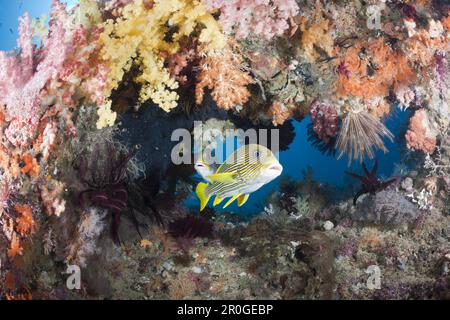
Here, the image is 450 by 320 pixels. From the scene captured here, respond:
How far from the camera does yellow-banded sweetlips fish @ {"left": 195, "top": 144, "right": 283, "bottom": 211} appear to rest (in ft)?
9.18

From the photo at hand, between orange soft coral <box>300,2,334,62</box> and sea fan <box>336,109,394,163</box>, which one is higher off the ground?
orange soft coral <box>300,2,334,62</box>

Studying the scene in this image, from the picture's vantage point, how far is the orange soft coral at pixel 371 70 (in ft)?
15.7

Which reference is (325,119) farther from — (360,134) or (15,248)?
(15,248)

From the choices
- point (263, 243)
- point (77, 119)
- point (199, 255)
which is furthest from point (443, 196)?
point (77, 119)

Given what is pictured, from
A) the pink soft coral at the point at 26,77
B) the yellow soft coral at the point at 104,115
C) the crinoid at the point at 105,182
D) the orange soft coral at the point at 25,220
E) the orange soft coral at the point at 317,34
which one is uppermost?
the orange soft coral at the point at 317,34

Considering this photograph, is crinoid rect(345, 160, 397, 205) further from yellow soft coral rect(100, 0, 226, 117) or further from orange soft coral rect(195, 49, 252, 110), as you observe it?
yellow soft coral rect(100, 0, 226, 117)

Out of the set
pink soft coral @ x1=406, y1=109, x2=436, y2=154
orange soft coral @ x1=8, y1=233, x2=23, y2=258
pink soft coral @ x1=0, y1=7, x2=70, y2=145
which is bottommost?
orange soft coral @ x1=8, y1=233, x2=23, y2=258

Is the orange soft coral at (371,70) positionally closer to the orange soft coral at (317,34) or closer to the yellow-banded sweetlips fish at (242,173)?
the orange soft coral at (317,34)

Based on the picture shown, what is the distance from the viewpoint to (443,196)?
5.74m

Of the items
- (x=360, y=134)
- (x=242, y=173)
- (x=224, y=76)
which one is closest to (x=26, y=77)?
(x=224, y=76)

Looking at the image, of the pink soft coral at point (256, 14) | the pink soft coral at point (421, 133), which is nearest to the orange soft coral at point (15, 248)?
the pink soft coral at point (256, 14)

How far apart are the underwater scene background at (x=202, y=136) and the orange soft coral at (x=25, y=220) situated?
2 cm

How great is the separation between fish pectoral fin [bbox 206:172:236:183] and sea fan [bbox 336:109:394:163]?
117 inches

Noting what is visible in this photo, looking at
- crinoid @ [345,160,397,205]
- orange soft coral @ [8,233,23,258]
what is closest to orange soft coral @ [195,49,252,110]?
orange soft coral @ [8,233,23,258]
